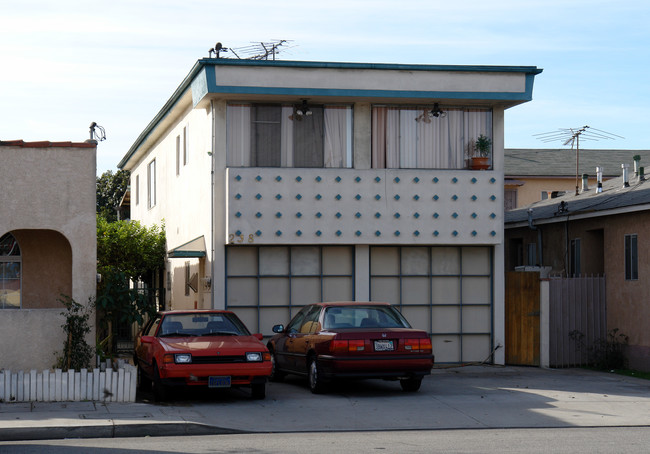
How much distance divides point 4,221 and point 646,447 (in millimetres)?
10798

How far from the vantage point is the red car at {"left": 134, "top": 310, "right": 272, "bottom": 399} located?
14219 mm

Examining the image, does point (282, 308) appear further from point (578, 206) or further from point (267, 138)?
point (578, 206)

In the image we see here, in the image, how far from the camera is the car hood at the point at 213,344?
1442cm

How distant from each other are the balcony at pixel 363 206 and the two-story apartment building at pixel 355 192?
0.09 feet

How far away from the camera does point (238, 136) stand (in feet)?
66.6

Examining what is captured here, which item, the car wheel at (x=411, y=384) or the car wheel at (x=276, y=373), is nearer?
the car wheel at (x=411, y=384)

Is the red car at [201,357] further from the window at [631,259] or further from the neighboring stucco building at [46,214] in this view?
the window at [631,259]

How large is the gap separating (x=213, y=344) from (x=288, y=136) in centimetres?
700

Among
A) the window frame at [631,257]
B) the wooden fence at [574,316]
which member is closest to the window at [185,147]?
the wooden fence at [574,316]

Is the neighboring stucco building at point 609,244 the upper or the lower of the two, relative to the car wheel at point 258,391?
upper

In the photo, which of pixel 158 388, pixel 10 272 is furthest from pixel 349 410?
pixel 10 272

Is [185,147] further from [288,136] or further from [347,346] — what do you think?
[347,346]

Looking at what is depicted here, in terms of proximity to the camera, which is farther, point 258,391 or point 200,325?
point 200,325

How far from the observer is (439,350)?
830 inches
